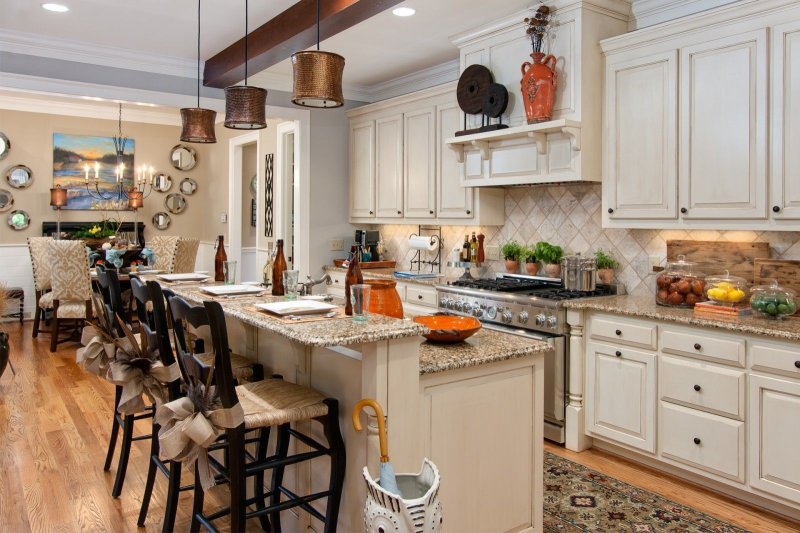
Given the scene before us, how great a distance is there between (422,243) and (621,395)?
224cm

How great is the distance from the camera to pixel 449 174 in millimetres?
4863

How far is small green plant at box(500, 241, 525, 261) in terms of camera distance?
4.55 meters

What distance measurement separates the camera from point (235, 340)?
3.17 metres

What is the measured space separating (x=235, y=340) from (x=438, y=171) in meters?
2.40

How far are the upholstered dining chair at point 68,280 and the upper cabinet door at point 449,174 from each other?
12.1 ft

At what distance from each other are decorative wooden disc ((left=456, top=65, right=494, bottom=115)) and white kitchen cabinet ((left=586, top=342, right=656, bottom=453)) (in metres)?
1.73

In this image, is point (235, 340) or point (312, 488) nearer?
point (312, 488)

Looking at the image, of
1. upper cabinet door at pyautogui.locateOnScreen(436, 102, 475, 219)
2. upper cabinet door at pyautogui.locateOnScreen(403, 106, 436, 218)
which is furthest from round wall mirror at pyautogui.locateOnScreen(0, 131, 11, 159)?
upper cabinet door at pyautogui.locateOnScreen(436, 102, 475, 219)

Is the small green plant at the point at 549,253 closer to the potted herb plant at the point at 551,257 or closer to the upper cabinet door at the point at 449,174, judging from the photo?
the potted herb plant at the point at 551,257

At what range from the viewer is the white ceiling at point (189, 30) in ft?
12.8

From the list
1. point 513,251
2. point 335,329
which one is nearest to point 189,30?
point 513,251

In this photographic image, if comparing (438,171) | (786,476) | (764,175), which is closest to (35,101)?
(438,171)

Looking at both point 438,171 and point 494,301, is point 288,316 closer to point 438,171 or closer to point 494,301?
point 494,301

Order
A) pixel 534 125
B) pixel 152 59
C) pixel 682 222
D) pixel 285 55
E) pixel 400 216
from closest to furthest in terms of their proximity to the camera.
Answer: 1. pixel 682 222
2. pixel 534 125
3. pixel 285 55
4. pixel 152 59
5. pixel 400 216
